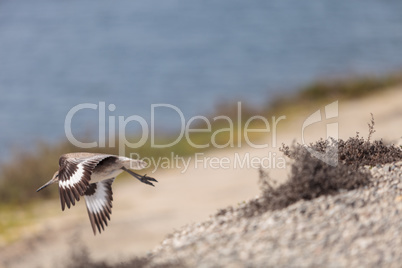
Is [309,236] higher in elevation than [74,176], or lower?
lower

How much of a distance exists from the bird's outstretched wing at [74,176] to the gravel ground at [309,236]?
0.88m

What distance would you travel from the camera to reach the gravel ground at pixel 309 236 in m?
5.32

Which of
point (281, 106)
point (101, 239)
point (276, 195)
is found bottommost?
point (101, 239)

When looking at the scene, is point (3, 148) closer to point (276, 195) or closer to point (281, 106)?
point (281, 106)

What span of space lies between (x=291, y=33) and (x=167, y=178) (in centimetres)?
2459

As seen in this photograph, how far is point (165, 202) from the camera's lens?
1379 centimetres

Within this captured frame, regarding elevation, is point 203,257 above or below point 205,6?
below

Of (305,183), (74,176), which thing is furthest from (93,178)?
(305,183)

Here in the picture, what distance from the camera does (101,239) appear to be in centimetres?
1170

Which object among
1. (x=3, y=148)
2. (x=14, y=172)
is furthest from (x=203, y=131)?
(x=3, y=148)

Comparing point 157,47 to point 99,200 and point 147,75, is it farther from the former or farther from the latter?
point 99,200

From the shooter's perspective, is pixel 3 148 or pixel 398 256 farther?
pixel 3 148

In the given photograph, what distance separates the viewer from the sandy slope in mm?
11523

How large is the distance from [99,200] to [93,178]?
297 mm
